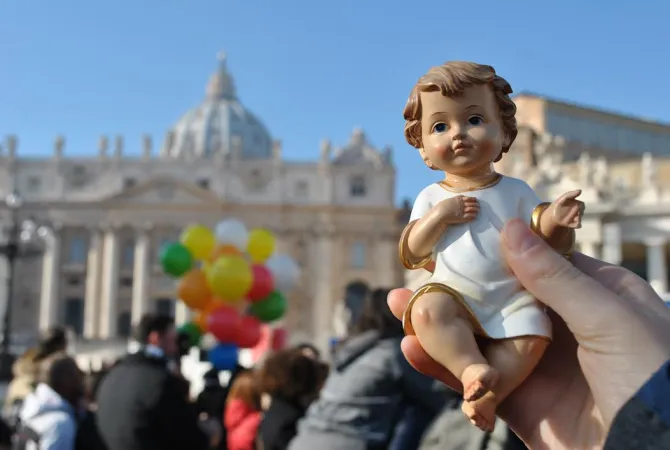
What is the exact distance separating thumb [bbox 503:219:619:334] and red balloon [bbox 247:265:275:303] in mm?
11165

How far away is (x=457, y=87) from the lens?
1759 mm

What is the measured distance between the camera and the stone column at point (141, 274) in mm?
43719

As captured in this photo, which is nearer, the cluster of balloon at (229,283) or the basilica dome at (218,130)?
the cluster of balloon at (229,283)

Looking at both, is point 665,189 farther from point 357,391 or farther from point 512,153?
point 357,391

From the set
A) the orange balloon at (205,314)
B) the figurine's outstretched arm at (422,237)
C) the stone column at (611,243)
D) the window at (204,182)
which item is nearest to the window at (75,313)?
the window at (204,182)

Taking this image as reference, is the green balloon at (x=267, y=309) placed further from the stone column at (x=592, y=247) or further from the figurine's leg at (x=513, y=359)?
the figurine's leg at (x=513, y=359)

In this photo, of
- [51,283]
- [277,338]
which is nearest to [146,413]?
[277,338]

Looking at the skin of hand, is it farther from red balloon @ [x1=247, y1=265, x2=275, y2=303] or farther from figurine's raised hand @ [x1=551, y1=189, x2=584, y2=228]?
red balloon @ [x1=247, y1=265, x2=275, y2=303]

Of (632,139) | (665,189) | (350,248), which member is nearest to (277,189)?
(350,248)

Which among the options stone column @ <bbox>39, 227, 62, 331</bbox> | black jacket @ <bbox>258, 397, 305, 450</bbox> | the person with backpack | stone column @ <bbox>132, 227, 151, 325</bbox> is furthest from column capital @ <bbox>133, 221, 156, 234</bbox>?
black jacket @ <bbox>258, 397, 305, 450</bbox>

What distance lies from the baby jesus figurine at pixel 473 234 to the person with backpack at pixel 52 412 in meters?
3.35

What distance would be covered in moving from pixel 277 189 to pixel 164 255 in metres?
33.2

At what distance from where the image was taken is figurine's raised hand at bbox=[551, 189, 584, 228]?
167 cm

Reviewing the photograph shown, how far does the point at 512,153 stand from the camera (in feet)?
79.0
